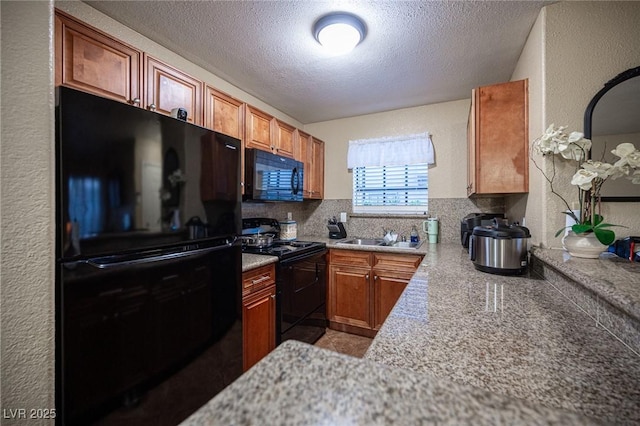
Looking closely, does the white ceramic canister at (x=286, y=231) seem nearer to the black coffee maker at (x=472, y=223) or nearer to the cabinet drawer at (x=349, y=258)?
the cabinet drawer at (x=349, y=258)

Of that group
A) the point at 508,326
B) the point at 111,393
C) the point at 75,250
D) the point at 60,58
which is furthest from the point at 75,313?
the point at 508,326

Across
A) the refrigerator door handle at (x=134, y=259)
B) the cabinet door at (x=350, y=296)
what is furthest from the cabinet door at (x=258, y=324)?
the cabinet door at (x=350, y=296)

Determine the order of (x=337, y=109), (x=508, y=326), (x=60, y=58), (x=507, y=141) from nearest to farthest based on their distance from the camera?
(x=508, y=326) → (x=60, y=58) → (x=507, y=141) → (x=337, y=109)

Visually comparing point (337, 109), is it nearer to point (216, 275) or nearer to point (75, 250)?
point (216, 275)

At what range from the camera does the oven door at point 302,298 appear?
2.04 m

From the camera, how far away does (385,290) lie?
2.51 metres

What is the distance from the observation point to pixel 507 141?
1.77 meters

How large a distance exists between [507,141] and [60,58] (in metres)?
2.57

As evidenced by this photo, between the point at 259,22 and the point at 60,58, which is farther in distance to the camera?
the point at 259,22

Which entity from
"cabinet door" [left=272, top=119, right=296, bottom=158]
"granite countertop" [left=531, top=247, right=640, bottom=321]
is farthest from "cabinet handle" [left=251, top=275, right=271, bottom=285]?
"granite countertop" [left=531, top=247, right=640, bottom=321]

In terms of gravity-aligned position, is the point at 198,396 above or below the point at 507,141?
below

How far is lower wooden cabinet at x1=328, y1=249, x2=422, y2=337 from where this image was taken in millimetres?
2465

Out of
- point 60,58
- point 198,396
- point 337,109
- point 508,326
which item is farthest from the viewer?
point 337,109

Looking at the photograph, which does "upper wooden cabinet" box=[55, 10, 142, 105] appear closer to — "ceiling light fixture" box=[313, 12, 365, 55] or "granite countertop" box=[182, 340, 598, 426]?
"ceiling light fixture" box=[313, 12, 365, 55]
